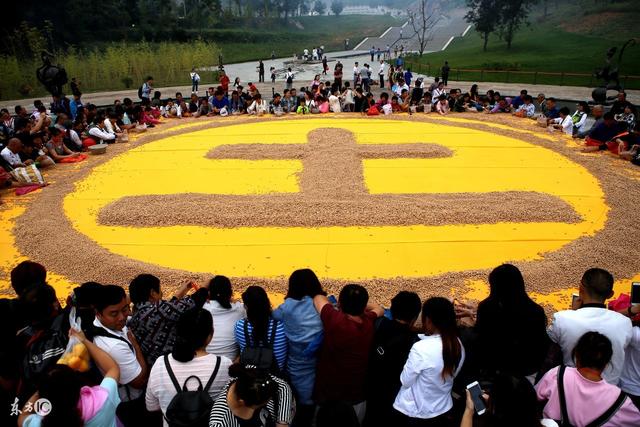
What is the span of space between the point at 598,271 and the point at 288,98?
14547mm

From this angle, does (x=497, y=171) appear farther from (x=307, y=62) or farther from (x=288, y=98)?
(x=307, y=62)

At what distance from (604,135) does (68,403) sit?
13.0 meters

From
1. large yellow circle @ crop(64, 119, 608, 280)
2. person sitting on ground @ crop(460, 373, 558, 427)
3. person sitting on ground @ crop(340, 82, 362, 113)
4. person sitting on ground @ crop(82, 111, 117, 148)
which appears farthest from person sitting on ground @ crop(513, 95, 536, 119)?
person sitting on ground @ crop(460, 373, 558, 427)

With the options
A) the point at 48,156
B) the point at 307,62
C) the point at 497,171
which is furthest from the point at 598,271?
the point at 307,62

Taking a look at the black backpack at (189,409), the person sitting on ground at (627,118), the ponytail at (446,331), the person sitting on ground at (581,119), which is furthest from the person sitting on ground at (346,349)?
the person sitting on ground at (581,119)

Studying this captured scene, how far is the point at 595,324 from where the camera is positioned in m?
3.49

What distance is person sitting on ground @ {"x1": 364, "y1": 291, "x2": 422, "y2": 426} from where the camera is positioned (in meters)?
3.50

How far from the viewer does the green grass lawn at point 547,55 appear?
2583cm

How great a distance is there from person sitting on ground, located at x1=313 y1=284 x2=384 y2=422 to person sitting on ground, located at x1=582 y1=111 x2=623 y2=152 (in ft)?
34.2

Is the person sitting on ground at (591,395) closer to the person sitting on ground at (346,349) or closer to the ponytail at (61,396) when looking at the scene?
the person sitting on ground at (346,349)

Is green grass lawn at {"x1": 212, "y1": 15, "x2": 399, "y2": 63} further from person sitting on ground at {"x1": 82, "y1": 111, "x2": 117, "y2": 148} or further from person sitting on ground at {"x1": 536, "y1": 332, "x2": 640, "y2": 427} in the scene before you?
person sitting on ground at {"x1": 536, "y1": 332, "x2": 640, "y2": 427}

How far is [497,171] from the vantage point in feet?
32.7

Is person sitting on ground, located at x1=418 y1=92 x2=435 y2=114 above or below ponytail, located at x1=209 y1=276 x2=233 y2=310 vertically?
below

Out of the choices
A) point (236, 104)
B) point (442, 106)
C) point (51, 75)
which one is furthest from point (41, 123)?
point (442, 106)
